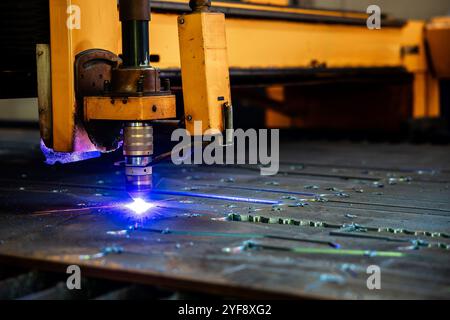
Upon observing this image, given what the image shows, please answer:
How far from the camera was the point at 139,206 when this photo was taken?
8.25 ft

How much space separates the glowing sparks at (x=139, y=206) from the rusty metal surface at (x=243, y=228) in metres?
0.04

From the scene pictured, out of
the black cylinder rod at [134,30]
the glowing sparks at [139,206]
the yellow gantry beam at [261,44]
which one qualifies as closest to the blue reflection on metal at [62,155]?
A: the yellow gantry beam at [261,44]

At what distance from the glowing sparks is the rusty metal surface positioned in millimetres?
41

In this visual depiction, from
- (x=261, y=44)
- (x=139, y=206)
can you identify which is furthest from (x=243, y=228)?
(x=261, y=44)

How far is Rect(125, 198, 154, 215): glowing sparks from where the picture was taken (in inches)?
96.2

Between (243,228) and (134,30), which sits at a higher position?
(134,30)

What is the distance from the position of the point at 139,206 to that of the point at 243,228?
1.67ft

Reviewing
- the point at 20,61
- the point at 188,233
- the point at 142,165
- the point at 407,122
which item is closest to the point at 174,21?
the point at 20,61

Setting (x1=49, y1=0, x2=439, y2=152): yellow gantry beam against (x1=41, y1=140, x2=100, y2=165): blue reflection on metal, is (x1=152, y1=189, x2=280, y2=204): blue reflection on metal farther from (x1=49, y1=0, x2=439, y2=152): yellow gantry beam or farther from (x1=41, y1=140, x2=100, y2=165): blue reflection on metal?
(x1=49, y1=0, x2=439, y2=152): yellow gantry beam

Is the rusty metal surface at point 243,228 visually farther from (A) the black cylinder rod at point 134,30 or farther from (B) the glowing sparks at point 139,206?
(A) the black cylinder rod at point 134,30

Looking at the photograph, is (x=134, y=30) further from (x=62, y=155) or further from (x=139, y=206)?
(x=139, y=206)

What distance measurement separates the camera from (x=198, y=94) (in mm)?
2279

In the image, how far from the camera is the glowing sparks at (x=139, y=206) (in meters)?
2.44
